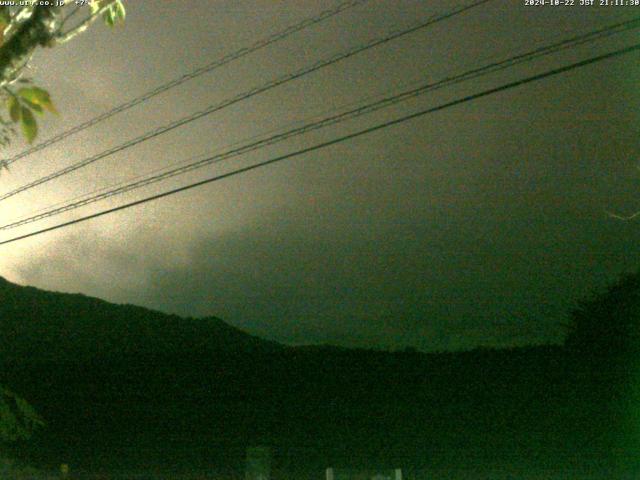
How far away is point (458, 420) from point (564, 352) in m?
2.52

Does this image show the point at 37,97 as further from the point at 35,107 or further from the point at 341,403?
the point at 341,403

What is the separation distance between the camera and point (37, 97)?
243 cm

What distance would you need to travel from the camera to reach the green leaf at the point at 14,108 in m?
2.40

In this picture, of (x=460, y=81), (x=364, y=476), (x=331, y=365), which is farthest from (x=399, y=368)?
(x=460, y=81)

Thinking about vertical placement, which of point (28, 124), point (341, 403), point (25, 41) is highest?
point (341, 403)

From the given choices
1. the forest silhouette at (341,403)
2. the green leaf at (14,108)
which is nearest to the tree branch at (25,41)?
the green leaf at (14,108)

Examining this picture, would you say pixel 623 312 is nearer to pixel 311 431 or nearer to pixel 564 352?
pixel 564 352

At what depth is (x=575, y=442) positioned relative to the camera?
13.3 m

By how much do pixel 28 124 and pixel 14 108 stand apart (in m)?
0.07

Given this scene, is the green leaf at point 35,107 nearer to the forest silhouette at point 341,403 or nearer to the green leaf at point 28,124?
the green leaf at point 28,124

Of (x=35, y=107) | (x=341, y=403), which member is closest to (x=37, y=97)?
(x=35, y=107)

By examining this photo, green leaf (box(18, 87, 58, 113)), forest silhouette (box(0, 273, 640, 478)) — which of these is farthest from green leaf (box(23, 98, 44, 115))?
forest silhouette (box(0, 273, 640, 478))

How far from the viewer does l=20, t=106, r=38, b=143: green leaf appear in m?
2.42

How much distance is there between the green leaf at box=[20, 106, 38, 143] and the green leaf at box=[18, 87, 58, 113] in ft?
0.12
